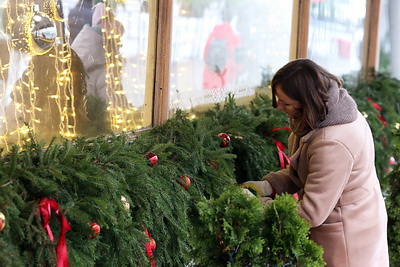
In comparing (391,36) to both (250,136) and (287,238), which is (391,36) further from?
(287,238)

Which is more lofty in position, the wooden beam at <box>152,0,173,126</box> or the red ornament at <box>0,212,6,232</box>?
the wooden beam at <box>152,0,173,126</box>

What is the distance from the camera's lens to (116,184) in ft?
8.59

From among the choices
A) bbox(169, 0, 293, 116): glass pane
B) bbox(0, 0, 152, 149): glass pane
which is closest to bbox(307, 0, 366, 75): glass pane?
bbox(169, 0, 293, 116): glass pane

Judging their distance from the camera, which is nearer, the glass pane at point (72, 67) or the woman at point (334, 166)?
the woman at point (334, 166)

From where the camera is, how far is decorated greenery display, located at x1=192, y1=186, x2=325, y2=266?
238cm

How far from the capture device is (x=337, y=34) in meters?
6.59

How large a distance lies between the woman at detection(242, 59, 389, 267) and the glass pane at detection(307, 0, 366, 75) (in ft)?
10.2

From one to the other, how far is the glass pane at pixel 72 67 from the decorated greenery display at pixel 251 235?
888 millimetres

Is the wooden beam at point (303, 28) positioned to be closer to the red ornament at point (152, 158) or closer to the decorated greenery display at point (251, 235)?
the red ornament at point (152, 158)

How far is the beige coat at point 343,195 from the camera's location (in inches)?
107

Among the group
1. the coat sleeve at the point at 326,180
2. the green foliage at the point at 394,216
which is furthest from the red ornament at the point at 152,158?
the green foliage at the point at 394,216

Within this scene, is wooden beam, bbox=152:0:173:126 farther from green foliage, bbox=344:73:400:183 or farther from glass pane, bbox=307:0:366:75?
green foliage, bbox=344:73:400:183

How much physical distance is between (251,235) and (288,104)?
0.71 meters

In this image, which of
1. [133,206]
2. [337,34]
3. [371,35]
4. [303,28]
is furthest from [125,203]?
[371,35]
